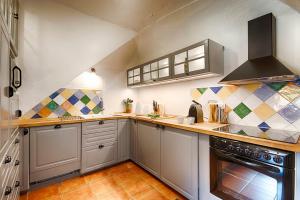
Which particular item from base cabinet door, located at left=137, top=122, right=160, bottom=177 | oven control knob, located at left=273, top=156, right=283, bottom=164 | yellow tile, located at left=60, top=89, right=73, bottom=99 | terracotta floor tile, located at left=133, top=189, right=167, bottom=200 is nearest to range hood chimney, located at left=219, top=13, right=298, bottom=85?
oven control knob, located at left=273, top=156, right=283, bottom=164

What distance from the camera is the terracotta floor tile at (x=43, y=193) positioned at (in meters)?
1.66

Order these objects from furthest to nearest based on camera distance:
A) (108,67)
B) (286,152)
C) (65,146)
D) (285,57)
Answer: (108,67)
(65,146)
(285,57)
(286,152)

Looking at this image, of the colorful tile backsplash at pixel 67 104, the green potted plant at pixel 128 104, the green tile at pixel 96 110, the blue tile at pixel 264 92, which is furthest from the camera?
the green potted plant at pixel 128 104

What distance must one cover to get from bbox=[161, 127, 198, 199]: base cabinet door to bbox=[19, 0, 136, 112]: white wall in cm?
154

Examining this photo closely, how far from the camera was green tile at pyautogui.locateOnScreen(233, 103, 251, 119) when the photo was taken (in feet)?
5.31

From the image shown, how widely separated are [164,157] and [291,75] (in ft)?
4.81

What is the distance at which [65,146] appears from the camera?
1983 millimetres

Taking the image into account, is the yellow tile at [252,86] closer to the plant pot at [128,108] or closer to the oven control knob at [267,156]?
the oven control knob at [267,156]

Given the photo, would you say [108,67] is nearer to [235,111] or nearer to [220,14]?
[220,14]

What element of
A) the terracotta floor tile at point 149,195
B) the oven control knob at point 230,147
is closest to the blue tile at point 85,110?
the terracotta floor tile at point 149,195

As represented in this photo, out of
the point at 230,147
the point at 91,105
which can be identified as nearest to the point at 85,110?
the point at 91,105

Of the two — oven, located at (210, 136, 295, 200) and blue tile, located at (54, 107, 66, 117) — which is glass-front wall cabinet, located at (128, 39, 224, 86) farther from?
blue tile, located at (54, 107, 66, 117)

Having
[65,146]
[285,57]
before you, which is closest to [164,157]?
[65,146]

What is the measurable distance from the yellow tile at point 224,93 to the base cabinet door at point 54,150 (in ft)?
6.45
